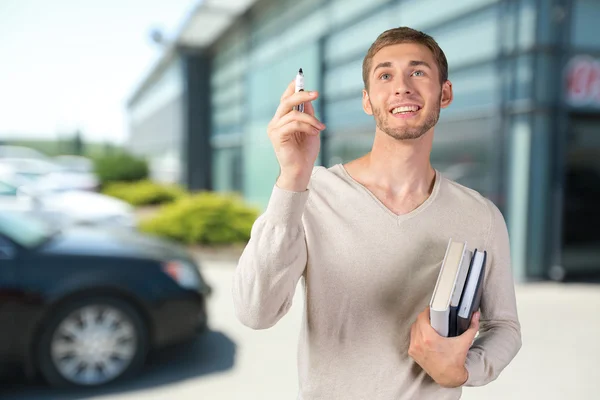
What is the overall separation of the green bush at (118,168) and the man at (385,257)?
19.9 meters

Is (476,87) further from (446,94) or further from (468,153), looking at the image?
(446,94)

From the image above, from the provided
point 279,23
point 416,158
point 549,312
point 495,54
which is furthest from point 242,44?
point 416,158

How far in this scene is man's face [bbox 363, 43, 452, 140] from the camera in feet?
3.38

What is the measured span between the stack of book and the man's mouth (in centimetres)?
26

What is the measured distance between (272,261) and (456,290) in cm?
33

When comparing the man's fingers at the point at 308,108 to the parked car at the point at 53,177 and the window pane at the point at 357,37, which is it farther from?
the parked car at the point at 53,177

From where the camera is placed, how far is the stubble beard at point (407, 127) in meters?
1.05

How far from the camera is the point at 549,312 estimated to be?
5594 mm

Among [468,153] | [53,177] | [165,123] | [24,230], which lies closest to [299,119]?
[24,230]

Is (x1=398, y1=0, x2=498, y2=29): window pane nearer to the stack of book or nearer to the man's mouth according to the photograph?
the man's mouth

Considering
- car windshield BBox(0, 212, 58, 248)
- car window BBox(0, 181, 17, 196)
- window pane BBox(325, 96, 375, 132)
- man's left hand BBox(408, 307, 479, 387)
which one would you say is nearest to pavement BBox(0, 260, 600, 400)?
car windshield BBox(0, 212, 58, 248)

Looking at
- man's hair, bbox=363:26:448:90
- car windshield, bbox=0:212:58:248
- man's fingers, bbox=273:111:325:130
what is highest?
man's hair, bbox=363:26:448:90

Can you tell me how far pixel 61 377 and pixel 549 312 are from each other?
4588 mm

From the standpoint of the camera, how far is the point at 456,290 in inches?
37.6
